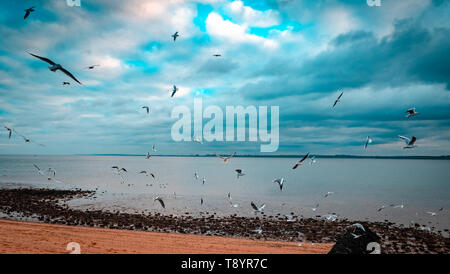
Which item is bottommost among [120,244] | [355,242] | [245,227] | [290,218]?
[290,218]

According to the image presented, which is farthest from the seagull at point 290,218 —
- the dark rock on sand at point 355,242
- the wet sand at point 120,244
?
the dark rock on sand at point 355,242

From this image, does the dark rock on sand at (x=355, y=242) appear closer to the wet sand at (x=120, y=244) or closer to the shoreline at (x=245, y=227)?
the wet sand at (x=120, y=244)

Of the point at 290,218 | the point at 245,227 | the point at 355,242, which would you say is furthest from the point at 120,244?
the point at 290,218

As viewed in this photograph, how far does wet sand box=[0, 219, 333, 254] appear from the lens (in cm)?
1250

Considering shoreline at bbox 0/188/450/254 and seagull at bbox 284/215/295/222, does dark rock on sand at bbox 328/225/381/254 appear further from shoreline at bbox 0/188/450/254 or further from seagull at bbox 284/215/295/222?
seagull at bbox 284/215/295/222

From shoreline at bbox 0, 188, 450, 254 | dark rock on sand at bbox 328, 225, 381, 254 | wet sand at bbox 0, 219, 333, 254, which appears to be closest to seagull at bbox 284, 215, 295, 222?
shoreline at bbox 0, 188, 450, 254

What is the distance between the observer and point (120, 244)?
551 inches

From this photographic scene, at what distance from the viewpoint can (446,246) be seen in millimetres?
17547

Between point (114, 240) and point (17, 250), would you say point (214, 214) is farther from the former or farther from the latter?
point (17, 250)

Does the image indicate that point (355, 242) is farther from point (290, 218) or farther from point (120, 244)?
point (290, 218)

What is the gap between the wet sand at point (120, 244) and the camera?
1250 centimetres
